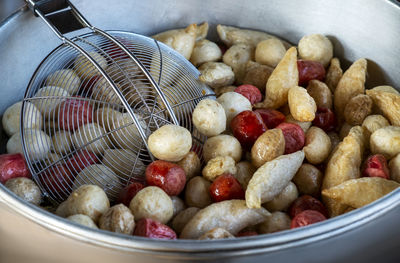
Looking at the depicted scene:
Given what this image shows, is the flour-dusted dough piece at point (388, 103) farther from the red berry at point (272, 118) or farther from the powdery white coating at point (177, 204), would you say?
the powdery white coating at point (177, 204)

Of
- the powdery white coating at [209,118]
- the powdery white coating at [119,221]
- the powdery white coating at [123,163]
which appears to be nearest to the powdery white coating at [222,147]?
the powdery white coating at [209,118]

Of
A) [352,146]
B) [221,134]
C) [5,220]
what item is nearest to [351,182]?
[352,146]

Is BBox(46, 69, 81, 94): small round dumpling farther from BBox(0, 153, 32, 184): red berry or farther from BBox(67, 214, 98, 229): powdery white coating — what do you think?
BBox(67, 214, 98, 229): powdery white coating

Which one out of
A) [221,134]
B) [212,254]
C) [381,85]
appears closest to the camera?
[212,254]

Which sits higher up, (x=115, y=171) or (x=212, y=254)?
(x=212, y=254)

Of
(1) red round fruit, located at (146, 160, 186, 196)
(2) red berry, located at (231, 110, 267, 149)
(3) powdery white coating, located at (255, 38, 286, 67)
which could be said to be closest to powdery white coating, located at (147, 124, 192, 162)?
(1) red round fruit, located at (146, 160, 186, 196)

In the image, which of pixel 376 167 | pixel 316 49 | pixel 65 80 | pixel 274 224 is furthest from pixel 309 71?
pixel 65 80

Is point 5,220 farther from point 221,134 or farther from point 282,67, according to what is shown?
point 282,67
